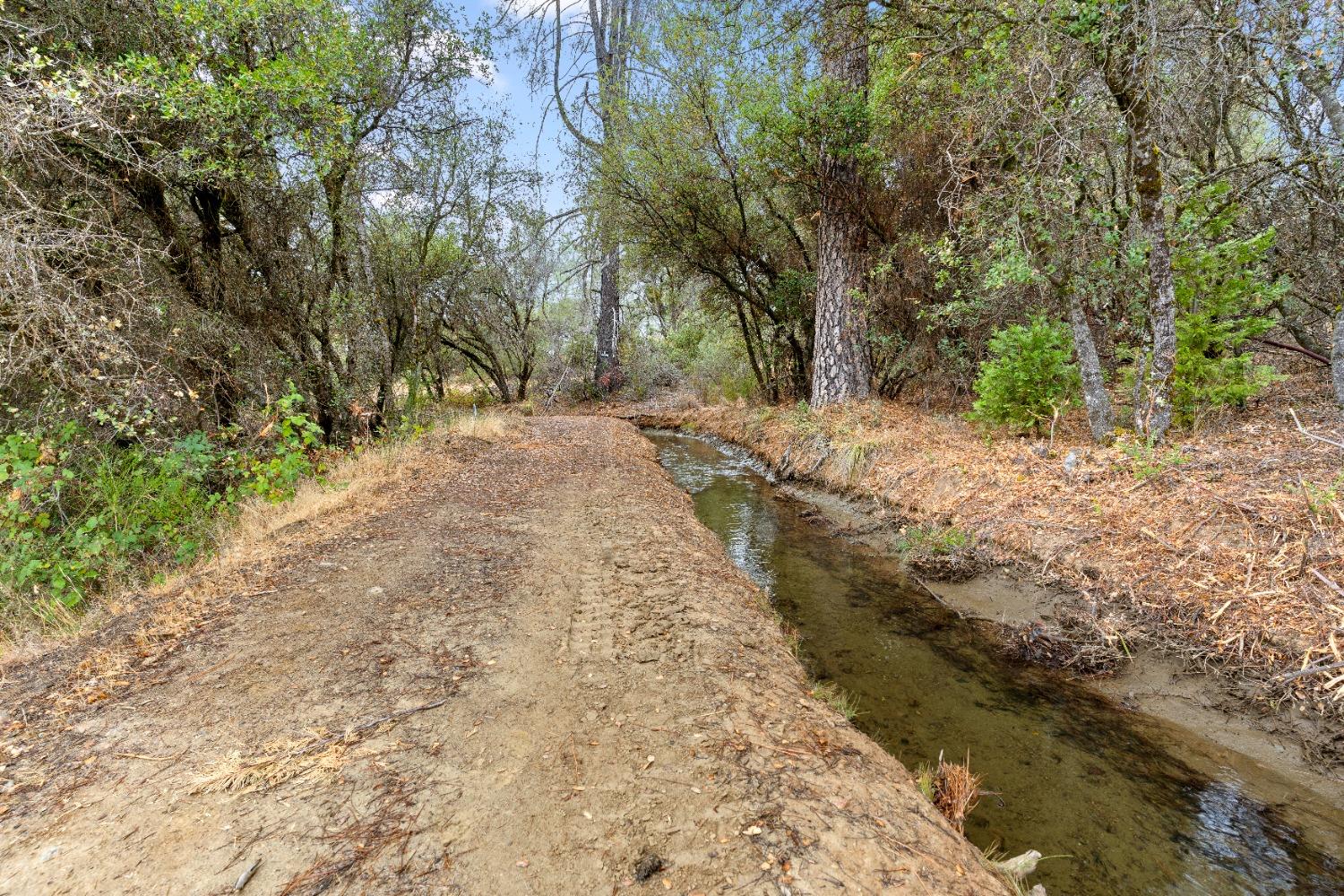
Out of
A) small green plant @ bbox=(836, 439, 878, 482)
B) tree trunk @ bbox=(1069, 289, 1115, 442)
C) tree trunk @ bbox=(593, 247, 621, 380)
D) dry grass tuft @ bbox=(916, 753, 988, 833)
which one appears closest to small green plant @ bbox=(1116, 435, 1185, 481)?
tree trunk @ bbox=(1069, 289, 1115, 442)

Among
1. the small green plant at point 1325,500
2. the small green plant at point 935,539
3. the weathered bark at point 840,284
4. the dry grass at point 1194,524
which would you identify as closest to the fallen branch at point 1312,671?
the dry grass at point 1194,524

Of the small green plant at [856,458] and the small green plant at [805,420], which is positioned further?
the small green plant at [805,420]

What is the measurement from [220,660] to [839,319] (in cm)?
941

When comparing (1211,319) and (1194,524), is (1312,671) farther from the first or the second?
(1211,319)

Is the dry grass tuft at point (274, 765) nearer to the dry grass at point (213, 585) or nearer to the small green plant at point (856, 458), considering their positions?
the dry grass at point (213, 585)

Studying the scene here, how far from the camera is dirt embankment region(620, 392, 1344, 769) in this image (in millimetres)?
3221

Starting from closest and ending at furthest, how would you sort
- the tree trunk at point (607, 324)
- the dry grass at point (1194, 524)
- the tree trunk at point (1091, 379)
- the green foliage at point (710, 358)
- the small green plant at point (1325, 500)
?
1. the dry grass at point (1194, 524)
2. the small green plant at point (1325, 500)
3. the tree trunk at point (1091, 379)
4. the green foliage at point (710, 358)
5. the tree trunk at point (607, 324)

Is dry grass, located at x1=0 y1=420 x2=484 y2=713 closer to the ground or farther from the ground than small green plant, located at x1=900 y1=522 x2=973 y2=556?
farther from the ground

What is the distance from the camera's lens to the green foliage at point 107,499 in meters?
4.34

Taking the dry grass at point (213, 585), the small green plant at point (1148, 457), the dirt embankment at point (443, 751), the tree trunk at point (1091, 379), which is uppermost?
the tree trunk at point (1091, 379)

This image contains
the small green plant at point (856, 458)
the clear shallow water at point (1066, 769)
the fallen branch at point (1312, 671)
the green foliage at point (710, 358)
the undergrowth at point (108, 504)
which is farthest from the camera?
the green foliage at point (710, 358)

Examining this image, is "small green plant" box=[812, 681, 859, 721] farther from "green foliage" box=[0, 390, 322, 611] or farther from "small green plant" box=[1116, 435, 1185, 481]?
"green foliage" box=[0, 390, 322, 611]

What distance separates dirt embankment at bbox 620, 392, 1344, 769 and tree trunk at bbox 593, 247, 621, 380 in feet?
50.3

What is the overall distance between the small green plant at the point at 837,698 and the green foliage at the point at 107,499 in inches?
201
